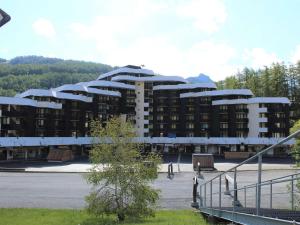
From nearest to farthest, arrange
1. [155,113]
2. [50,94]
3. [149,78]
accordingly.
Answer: [50,94] → [155,113] → [149,78]

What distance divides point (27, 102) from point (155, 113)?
41.0 meters

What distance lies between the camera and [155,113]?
11894 centimetres

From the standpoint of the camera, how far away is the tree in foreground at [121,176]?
21.6 metres

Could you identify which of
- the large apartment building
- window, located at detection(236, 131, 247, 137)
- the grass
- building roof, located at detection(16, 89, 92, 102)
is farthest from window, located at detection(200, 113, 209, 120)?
the grass

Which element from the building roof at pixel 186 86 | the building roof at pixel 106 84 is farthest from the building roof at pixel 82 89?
the building roof at pixel 186 86

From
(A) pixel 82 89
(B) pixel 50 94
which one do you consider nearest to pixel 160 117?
(A) pixel 82 89

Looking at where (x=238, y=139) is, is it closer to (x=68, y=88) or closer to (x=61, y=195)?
(x=68, y=88)

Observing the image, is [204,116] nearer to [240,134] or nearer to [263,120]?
[240,134]

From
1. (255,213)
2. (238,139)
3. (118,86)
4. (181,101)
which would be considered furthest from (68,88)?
(255,213)

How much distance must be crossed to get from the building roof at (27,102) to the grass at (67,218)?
58333mm

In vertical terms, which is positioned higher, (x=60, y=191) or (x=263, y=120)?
(x=263, y=120)

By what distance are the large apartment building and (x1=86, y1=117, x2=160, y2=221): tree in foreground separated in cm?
6020

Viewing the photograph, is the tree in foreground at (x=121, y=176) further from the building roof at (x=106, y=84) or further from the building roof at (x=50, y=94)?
the building roof at (x=106, y=84)

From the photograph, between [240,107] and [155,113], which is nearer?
[240,107]
